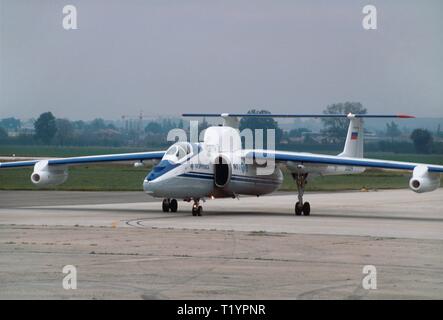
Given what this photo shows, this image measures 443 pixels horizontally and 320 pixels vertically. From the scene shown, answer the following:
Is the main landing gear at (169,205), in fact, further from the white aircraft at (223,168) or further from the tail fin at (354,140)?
the tail fin at (354,140)

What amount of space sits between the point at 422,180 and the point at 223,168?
707cm

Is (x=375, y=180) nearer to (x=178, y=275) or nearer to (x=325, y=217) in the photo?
(x=325, y=217)

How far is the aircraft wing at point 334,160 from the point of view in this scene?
3092 centimetres

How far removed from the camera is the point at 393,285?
1538 centimetres

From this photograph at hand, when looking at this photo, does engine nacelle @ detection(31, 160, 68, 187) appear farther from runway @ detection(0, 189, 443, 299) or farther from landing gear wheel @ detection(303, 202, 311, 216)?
landing gear wheel @ detection(303, 202, 311, 216)

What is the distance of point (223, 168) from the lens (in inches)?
1315

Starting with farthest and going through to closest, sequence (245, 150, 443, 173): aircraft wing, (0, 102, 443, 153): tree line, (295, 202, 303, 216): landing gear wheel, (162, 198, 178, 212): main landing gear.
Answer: (0, 102, 443, 153): tree line, (162, 198, 178, 212): main landing gear, (295, 202, 303, 216): landing gear wheel, (245, 150, 443, 173): aircraft wing

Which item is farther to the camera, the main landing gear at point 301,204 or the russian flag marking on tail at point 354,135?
the russian flag marking on tail at point 354,135

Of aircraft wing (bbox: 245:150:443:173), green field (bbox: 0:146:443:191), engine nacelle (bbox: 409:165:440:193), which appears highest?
aircraft wing (bbox: 245:150:443:173)

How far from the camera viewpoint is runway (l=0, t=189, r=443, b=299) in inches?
580

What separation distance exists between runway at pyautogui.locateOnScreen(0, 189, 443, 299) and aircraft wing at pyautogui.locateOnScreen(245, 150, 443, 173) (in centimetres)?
172

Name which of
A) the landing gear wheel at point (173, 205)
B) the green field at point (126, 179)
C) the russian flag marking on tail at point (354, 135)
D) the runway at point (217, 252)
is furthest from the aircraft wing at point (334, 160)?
the green field at point (126, 179)

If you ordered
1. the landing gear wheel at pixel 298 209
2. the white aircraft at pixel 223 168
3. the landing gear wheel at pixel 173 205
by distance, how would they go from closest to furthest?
the white aircraft at pixel 223 168, the landing gear wheel at pixel 298 209, the landing gear wheel at pixel 173 205

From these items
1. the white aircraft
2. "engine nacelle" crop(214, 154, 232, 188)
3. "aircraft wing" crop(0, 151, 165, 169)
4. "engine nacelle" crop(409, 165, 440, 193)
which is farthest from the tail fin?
"engine nacelle" crop(409, 165, 440, 193)
